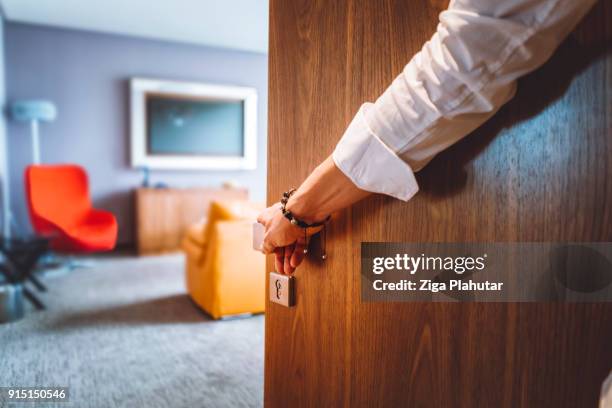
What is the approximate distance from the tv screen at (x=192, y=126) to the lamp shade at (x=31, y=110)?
109 cm

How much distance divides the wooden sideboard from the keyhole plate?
4392mm

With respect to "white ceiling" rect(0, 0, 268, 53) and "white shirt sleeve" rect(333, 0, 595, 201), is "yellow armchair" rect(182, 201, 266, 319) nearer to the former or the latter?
"white ceiling" rect(0, 0, 268, 53)

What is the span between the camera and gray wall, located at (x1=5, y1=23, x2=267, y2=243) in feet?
16.1

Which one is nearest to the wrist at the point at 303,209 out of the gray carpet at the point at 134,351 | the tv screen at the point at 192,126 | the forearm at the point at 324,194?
the forearm at the point at 324,194

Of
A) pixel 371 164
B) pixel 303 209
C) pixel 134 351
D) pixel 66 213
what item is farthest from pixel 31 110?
pixel 371 164

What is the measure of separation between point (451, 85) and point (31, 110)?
504cm

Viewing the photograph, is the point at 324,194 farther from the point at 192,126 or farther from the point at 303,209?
the point at 192,126

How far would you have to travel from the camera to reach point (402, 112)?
21.9 inches

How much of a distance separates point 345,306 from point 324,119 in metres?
0.34

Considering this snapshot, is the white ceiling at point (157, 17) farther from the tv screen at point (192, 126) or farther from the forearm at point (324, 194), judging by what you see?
the forearm at point (324, 194)

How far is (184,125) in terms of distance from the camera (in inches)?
215

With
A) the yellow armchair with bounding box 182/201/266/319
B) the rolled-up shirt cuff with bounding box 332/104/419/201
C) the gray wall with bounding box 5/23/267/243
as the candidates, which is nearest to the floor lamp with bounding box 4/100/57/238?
the gray wall with bounding box 5/23/267/243

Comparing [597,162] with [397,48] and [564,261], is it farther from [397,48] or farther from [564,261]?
[397,48]

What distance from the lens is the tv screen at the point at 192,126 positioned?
5391 mm
